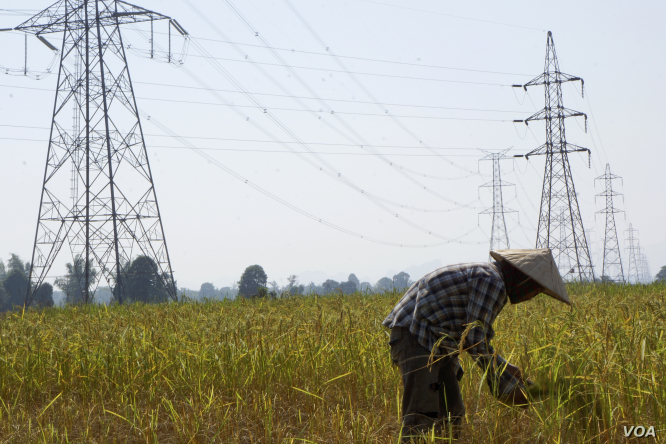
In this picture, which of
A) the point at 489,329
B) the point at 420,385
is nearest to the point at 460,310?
the point at 489,329

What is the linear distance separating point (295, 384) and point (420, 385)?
179cm

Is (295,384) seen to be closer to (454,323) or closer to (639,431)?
(454,323)

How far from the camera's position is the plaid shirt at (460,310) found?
3096mm

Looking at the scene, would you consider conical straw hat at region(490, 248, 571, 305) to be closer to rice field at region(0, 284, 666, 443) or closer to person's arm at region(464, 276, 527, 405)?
person's arm at region(464, 276, 527, 405)

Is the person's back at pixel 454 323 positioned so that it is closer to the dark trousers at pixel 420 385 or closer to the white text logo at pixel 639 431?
the dark trousers at pixel 420 385

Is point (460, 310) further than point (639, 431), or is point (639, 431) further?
point (460, 310)

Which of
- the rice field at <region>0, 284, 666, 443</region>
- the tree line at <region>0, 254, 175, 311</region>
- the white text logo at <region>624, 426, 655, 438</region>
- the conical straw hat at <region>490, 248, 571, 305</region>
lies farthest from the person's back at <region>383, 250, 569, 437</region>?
the tree line at <region>0, 254, 175, 311</region>

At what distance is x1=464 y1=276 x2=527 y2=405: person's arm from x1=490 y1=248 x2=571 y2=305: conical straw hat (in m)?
0.17

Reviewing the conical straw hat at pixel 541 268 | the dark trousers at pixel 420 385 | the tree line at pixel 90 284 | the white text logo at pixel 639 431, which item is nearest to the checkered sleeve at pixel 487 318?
the conical straw hat at pixel 541 268

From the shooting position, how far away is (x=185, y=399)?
4484 mm

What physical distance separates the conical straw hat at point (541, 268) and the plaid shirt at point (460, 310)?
146mm

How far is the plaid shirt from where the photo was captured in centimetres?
310

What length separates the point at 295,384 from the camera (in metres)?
4.80

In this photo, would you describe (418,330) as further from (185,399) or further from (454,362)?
(185,399)
